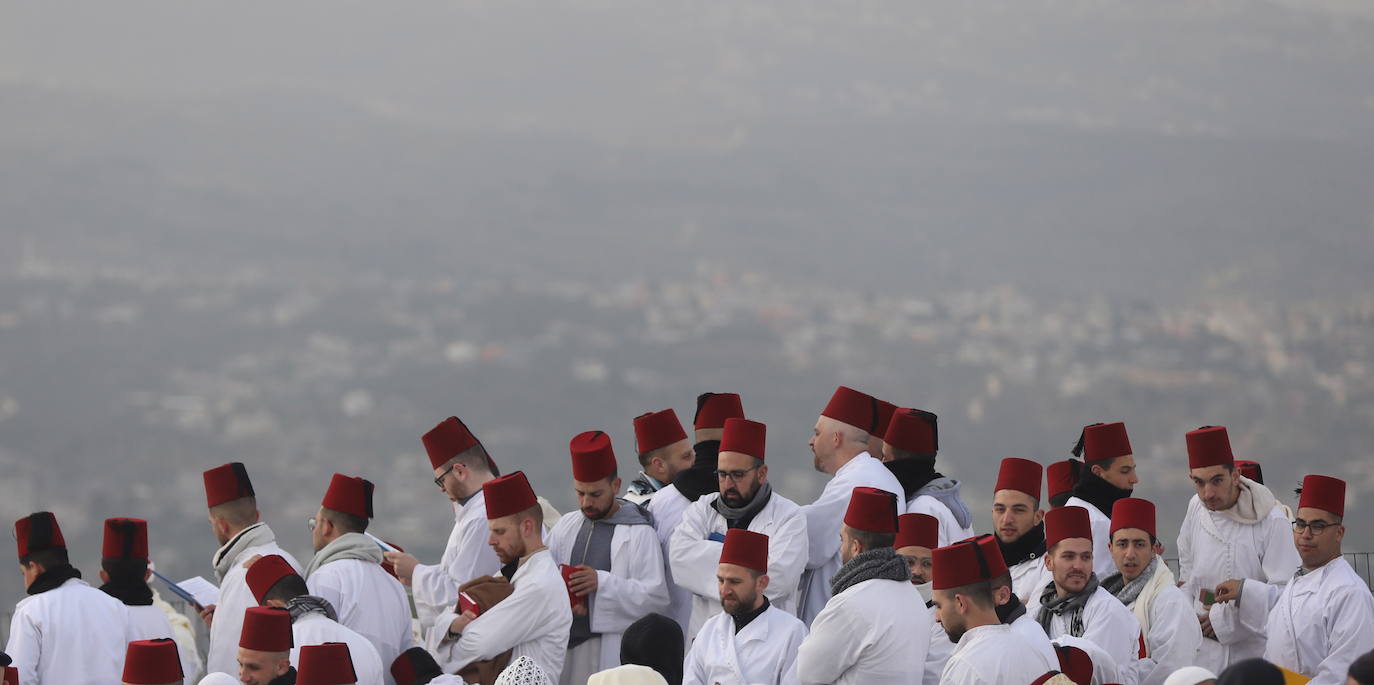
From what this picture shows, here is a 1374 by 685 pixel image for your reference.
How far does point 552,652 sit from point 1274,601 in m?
1.98

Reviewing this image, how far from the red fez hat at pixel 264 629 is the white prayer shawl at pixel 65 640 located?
1.11 metres

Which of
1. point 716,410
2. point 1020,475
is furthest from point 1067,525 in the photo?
point 716,410

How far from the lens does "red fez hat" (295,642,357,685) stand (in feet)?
10.1

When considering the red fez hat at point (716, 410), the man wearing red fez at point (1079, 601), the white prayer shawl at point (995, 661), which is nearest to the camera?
the white prayer shawl at point (995, 661)

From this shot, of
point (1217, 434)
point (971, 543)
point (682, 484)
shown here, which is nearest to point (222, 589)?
point (682, 484)

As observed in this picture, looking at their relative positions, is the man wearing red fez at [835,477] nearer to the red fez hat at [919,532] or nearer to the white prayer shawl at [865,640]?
the red fez hat at [919,532]

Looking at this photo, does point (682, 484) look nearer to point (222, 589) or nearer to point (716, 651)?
point (716, 651)

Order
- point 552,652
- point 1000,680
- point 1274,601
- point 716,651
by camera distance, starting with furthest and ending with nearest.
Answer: point 1274,601 → point 552,652 → point 716,651 → point 1000,680

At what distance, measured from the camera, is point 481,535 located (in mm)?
4367

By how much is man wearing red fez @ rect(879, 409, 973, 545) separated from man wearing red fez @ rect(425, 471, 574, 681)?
3.52ft

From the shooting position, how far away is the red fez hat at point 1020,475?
14.4ft

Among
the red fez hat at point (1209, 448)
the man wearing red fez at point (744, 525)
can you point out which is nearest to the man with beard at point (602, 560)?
the man wearing red fez at point (744, 525)

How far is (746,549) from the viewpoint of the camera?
3.49m

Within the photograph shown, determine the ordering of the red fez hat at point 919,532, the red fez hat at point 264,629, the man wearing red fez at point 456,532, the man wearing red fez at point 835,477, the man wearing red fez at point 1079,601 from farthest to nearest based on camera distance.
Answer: the man wearing red fez at point 456,532, the man wearing red fez at point 835,477, the red fez hat at point 919,532, the man wearing red fez at point 1079,601, the red fez hat at point 264,629
